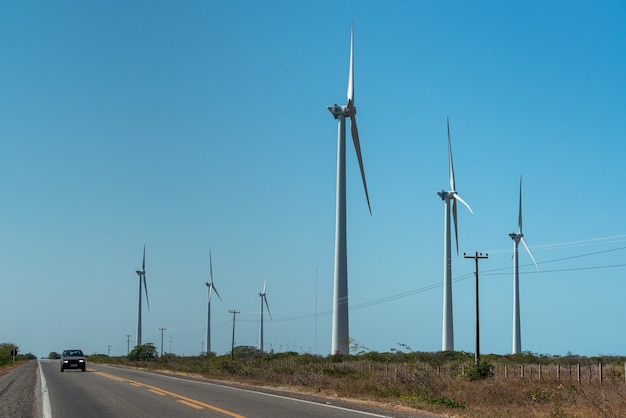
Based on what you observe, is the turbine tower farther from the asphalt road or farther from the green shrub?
the asphalt road

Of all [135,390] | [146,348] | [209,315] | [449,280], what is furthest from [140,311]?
[135,390]

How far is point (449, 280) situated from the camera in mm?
71438

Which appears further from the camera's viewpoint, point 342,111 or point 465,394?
point 342,111

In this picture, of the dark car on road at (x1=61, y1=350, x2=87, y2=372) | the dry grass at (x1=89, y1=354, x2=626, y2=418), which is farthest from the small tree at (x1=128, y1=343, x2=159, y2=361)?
the dry grass at (x1=89, y1=354, x2=626, y2=418)

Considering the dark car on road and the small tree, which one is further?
the small tree

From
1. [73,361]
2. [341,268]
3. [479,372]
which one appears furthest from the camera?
[73,361]

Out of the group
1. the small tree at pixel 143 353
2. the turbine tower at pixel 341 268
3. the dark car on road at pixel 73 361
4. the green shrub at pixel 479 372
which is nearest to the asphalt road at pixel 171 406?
the green shrub at pixel 479 372

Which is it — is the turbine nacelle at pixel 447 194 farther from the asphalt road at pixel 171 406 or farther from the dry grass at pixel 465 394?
the asphalt road at pixel 171 406

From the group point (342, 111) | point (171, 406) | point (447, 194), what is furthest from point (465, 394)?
point (447, 194)

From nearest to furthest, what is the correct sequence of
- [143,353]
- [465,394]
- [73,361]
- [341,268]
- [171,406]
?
1. [171,406]
2. [465,394]
3. [341,268]
4. [73,361]
5. [143,353]

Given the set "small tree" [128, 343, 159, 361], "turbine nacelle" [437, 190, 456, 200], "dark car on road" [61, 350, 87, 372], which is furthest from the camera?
"small tree" [128, 343, 159, 361]

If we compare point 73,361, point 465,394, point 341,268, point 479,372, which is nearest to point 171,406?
point 465,394

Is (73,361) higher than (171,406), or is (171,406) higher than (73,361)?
(171,406)

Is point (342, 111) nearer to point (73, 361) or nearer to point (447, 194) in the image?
point (447, 194)
